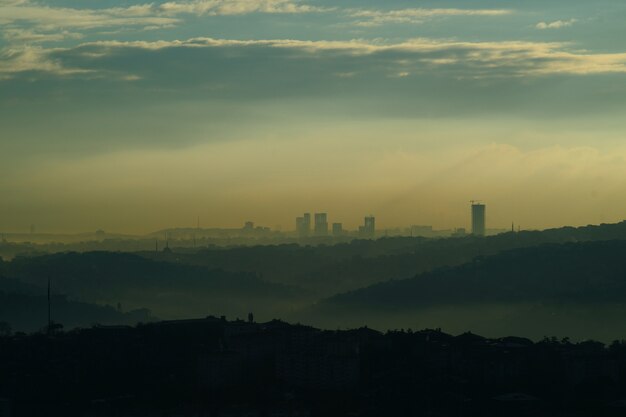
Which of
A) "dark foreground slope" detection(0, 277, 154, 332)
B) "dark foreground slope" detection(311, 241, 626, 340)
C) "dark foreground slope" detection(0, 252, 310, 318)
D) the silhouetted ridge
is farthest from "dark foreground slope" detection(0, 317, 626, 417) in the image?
"dark foreground slope" detection(0, 252, 310, 318)

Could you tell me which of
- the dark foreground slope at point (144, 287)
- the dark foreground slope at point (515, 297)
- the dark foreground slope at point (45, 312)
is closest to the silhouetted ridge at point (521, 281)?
the dark foreground slope at point (515, 297)

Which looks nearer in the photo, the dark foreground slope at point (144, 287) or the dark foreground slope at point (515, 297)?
the dark foreground slope at point (515, 297)

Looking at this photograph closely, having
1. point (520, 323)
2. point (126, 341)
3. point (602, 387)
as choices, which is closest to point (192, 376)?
point (126, 341)

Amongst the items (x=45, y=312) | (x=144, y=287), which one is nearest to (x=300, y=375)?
(x=45, y=312)

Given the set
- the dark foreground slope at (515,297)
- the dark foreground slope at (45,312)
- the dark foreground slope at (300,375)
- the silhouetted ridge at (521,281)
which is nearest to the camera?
the dark foreground slope at (300,375)

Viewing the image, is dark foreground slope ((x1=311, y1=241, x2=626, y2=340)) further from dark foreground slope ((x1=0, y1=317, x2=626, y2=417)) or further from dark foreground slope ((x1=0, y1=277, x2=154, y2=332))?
dark foreground slope ((x1=0, y1=317, x2=626, y2=417))

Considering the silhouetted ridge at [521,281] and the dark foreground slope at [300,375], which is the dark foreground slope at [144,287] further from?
the dark foreground slope at [300,375]
